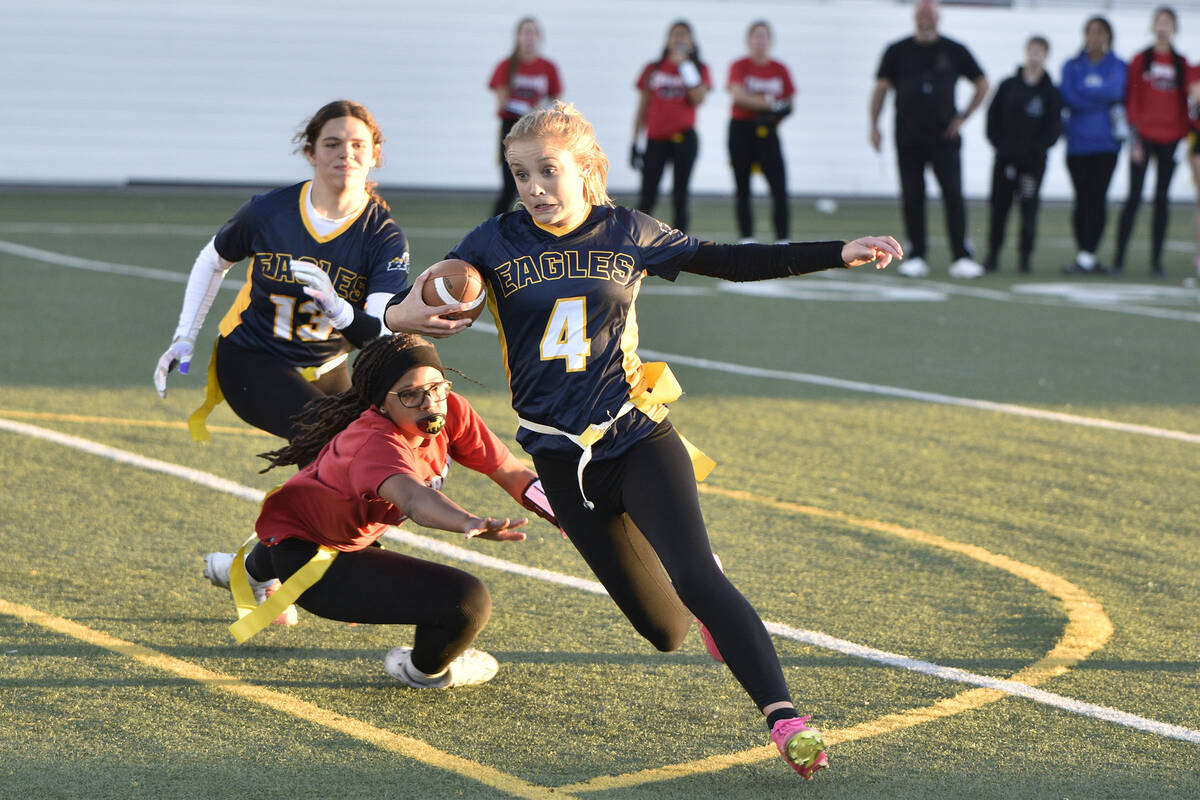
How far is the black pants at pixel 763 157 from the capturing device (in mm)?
16031

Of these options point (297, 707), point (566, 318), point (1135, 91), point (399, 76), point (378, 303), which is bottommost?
point (297, 707)

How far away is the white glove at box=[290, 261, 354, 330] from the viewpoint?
5.36 metres

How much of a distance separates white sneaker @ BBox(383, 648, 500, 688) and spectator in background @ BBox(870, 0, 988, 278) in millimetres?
10991

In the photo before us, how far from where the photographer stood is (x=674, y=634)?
14.6 feet

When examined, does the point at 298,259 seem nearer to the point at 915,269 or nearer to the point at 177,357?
the point at 177,357

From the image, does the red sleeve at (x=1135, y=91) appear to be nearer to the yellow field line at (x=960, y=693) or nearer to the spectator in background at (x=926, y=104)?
the spectator in background at (x=926, y=104)

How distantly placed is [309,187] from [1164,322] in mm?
8861

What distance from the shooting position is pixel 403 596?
462 cm

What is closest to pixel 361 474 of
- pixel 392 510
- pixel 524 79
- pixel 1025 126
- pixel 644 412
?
pixel 392 510

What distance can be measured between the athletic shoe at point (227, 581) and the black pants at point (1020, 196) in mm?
11558

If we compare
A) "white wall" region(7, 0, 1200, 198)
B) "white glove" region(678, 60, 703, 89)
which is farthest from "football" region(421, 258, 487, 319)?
"white wall" region(7, 0, 1200, 198)

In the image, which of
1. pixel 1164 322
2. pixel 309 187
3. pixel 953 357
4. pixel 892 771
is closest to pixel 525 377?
pixel 892 771

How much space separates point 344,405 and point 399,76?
19.3 metres

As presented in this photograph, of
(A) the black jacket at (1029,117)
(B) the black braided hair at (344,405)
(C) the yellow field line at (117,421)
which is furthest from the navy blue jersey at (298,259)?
(A) the black jacket at (1029,117)
